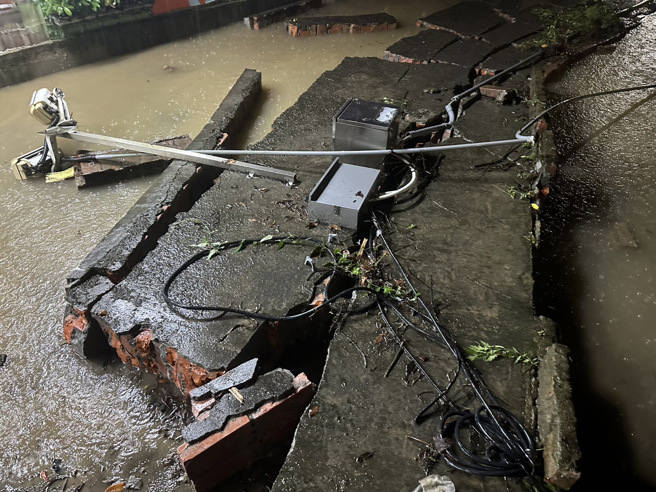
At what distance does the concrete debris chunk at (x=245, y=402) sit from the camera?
7.91 feet

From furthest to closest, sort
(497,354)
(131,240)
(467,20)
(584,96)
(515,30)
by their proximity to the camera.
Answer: (467,20) → (515,30) → (584,96) → (131,240) → (497,354)

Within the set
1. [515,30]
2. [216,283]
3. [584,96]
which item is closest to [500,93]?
[584,96]

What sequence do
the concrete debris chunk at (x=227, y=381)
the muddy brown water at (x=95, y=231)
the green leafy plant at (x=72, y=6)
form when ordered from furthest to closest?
1. the green leafy plant at (x=72, y=6)
2. the muddy brown water at (x=95, y=231)
3. the concrete debris chunk at (x=227, y=381)

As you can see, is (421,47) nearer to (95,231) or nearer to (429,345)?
(95,231)

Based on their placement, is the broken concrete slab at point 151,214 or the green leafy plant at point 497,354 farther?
the broken concrete slab at point 151,214

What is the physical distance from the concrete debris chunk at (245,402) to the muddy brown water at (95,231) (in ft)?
2.12

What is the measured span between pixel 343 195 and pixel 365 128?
30.2 inches

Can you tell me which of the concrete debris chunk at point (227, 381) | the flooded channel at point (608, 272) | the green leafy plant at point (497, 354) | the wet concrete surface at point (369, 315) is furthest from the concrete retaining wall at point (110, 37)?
the green leafy plant at point (497, 354)

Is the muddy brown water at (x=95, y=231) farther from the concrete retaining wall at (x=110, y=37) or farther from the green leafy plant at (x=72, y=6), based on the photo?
the green leafy plant at (x=72, y=6)

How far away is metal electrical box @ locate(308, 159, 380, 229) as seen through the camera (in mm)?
3490

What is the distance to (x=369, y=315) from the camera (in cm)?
296

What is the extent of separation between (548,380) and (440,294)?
883mm

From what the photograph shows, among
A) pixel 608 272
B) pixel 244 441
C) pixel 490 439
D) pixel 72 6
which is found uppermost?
pixel 72 6

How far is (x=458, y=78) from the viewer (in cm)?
592
